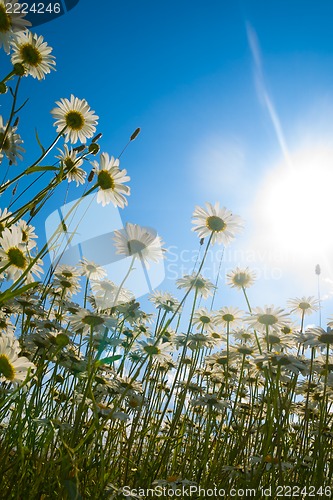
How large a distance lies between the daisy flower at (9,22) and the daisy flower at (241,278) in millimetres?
2669

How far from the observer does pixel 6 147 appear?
1.77 meters

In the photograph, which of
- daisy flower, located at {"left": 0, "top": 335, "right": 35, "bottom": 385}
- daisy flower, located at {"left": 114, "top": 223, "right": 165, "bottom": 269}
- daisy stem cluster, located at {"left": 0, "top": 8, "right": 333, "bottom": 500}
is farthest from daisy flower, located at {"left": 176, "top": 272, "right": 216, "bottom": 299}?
daisy flower, located at {"left": 0, "top": 335, "right": 35, "bottom": 385}

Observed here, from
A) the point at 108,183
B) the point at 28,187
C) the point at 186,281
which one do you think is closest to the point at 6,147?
the point at 28,187

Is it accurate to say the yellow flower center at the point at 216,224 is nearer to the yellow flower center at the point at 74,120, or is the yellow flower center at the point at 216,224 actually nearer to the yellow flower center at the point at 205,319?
the yellow flower center at the point at 74,120

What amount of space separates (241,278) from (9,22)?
271 cm

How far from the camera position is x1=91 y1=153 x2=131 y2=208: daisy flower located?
7.59 ft

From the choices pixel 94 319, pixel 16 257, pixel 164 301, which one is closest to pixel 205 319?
pixel 164 301

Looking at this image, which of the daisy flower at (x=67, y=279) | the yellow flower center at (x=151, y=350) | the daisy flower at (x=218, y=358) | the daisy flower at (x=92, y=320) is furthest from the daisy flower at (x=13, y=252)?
the daisy flower at (x=218, y=358)

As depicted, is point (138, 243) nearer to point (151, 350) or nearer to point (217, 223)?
point (151, 350)

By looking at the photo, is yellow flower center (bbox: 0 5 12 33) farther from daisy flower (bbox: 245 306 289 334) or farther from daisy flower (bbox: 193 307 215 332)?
daisy flower (bbox: 193 307 215 332)

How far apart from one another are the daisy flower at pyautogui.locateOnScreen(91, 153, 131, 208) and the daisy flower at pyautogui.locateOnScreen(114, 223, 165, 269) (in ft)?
0.50

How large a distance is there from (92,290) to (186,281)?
2.82ft

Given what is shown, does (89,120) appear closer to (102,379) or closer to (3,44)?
(3,44)

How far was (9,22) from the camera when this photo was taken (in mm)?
1638
